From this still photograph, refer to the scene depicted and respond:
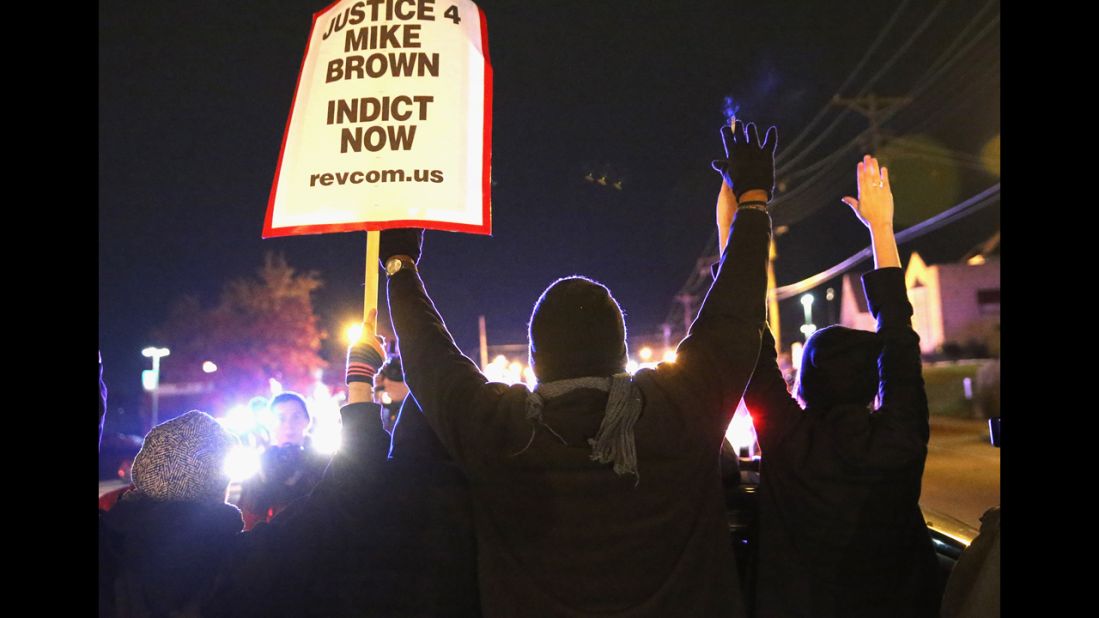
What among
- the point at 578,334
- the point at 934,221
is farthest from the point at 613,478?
the point at 934,221

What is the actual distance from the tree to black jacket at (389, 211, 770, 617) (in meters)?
43.0

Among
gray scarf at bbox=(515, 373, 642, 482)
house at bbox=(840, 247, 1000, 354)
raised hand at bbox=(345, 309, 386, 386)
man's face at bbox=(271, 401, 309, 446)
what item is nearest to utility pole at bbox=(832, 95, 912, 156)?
man's face at bbox=(271, 401, 309, 446)

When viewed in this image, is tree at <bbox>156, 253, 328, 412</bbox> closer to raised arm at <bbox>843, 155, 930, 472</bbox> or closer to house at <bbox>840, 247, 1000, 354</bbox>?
house at <bbox>840, 247, 1000, 354</bbox>

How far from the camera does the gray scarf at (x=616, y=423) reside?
179cm

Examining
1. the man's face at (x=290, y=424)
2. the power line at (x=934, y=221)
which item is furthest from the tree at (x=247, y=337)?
the man's face at (x=290, y=424)

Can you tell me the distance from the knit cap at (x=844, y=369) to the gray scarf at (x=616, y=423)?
2.46 ft

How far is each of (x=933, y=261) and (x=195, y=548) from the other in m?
46.4

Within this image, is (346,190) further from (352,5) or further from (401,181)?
(352,5)

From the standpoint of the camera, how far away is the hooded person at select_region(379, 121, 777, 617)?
1837mm

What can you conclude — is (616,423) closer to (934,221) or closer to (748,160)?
(748,160)

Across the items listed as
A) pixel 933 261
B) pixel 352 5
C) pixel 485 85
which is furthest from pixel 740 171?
pixel 933 261

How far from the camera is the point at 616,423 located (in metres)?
1.79

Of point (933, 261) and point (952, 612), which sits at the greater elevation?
point (933, 261)
